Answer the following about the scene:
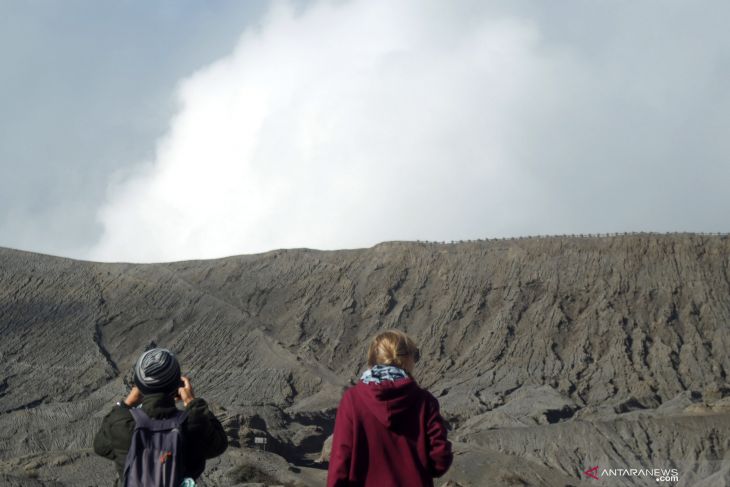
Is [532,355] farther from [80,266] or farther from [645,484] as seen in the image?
[80,266]

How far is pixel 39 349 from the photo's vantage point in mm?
63062

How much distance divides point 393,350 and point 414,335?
60678 millimetres

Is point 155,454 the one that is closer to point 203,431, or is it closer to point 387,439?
point 203,431

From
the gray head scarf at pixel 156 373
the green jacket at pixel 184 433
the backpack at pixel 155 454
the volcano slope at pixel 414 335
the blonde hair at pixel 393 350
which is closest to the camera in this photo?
the backpack at pixel 155 454

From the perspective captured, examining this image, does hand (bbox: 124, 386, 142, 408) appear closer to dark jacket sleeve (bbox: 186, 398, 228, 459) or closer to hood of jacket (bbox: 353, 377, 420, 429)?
dark jacket sleeve (bbox: 186, 398, 228, 459)

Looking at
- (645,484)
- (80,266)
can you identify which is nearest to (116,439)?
(645,484)

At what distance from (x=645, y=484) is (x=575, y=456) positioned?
10.6 ft

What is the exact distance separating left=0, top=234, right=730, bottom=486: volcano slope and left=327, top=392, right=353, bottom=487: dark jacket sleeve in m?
37.4

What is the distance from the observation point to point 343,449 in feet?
20.2

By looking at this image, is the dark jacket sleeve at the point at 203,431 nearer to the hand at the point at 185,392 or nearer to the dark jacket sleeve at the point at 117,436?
the hand at the point at 185,392

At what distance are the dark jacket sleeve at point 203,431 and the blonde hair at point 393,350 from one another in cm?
104

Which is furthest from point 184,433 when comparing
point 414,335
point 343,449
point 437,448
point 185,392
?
point 414,335

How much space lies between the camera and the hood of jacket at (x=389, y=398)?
20.1 ft

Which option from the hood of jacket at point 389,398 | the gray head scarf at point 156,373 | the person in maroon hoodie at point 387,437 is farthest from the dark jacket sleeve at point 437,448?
the gray head scarf at point 156,373
